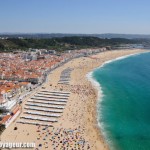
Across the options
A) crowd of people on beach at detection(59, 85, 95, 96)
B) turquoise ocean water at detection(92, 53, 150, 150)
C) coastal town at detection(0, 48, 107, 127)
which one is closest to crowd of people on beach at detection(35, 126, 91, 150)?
turquoise ocean water at detection(92, 53, 150, 150)

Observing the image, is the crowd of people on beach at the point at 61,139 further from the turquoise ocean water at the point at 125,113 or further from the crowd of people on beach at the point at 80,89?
the crowd of people on beach at the point at 80,89

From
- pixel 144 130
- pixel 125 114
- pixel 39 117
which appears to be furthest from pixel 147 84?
pixel 39 117

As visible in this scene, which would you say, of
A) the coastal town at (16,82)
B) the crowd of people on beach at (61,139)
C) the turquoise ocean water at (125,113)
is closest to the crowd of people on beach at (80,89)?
the turquoise ocean water at (125,113)

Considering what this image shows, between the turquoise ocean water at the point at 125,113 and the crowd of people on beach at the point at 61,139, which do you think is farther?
the turquoise ocean water at the point at 125,113

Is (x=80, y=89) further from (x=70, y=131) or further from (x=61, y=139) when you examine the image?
(x=61, y=139)

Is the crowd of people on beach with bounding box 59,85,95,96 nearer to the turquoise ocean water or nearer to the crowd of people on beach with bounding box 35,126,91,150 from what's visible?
the turquoise ocean water

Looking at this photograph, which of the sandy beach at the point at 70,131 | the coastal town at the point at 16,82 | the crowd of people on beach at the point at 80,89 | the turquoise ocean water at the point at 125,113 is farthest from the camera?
the crowd of people on beach at the point at 80,89
